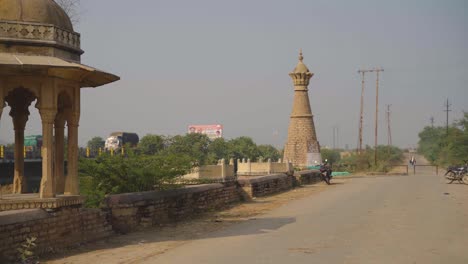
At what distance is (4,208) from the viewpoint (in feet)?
31.5

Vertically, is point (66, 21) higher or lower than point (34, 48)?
higher

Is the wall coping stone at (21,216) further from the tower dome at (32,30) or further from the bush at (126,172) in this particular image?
the bush at (126,172)

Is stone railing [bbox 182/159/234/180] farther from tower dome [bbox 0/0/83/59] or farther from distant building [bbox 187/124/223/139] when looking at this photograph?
distant building [bbox 187/124/223/139]

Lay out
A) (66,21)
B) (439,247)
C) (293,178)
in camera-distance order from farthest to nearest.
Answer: (293,178)
(66,21)
(439,247)

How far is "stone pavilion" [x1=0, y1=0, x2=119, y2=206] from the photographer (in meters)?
9.93

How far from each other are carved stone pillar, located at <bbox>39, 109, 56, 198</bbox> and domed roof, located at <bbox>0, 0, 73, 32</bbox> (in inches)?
65.8

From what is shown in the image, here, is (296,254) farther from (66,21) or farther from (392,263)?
(66,21)

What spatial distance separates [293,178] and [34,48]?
23110 millimetres

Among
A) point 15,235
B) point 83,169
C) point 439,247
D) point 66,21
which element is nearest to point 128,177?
point 83,169

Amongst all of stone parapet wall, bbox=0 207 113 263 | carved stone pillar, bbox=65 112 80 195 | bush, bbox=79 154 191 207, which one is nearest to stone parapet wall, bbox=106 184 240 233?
stone parapet wall, bbox=0 207 113 263

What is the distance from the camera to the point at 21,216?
29.3ft

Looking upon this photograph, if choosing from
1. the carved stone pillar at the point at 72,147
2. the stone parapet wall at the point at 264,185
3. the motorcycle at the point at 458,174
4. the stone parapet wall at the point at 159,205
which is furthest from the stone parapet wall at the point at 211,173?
the motorcycle at the point at 458,174

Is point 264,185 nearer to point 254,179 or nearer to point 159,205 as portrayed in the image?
point 254,179

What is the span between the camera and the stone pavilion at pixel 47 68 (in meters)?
9.93
